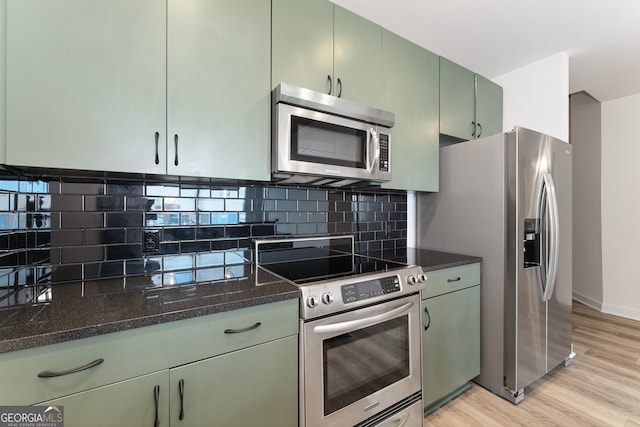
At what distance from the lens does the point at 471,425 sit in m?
1.68

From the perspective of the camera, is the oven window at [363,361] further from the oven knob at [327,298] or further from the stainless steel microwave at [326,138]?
the stainless steel microwave at [326,138]

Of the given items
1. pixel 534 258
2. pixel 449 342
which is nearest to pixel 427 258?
pixel 449 342

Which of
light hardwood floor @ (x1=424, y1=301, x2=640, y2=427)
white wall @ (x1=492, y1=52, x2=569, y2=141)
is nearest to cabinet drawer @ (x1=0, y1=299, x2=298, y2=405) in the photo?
light hardwood floor @ (x1=424, y1=301, x2=640, y2=427)

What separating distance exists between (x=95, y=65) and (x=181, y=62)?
0.31 m

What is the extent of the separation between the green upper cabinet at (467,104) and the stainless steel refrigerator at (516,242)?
0.27 metres

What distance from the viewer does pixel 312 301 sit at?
119cm

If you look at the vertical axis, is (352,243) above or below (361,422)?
above

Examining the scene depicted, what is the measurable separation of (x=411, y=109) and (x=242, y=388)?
6.39 ft

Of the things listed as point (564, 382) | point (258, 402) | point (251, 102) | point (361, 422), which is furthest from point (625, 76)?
point (258, 402)

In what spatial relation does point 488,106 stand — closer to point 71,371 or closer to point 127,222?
point 127,222

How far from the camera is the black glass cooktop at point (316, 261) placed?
148 cm

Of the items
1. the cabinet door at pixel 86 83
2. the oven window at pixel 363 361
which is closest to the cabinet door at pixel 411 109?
the oven window at pixel 363 361

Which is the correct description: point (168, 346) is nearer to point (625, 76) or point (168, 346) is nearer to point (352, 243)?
point (352, 243)

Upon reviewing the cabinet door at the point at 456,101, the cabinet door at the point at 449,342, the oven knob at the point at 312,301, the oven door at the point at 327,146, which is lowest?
the cabinet door at the point at 449,342
